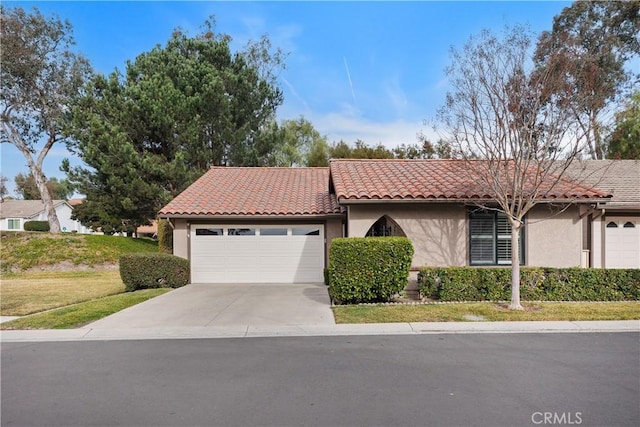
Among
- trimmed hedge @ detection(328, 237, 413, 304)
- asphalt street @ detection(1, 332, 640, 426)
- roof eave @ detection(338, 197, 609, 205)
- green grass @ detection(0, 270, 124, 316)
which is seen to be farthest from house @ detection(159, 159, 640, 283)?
asphalt street @ detection(1, 332, 640, 426)

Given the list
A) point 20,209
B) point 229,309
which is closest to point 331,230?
point 229,309

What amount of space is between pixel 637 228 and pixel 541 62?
8.22 m

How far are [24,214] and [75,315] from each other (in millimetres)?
49879

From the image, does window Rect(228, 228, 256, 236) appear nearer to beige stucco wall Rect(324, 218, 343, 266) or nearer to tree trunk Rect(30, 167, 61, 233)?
beige stucco wall Rect(324, 218, 343, 266)

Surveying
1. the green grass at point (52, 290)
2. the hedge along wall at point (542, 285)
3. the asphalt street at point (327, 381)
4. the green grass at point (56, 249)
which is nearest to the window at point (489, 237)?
the hedge along wall at point (542, 285)

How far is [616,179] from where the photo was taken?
16.3 m

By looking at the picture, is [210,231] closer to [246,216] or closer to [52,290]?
[246,216]

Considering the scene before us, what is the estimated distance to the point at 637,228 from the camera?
556 inches

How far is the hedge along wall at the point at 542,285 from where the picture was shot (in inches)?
409

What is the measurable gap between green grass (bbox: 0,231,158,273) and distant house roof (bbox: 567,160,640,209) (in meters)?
22.9

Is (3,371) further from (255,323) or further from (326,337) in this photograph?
(326,337)

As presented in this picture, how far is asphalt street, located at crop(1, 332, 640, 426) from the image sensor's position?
4.16 meters

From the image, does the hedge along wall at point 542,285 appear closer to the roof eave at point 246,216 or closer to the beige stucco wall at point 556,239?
the beige stucco wall at point 556,239

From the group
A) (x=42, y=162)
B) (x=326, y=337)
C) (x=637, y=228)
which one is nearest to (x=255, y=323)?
(x=326, y=337)
